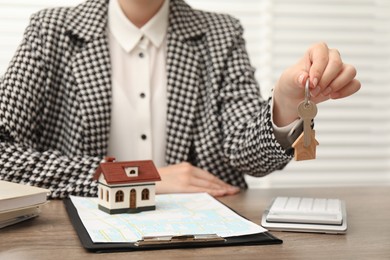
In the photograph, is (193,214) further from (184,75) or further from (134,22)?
(134,22)

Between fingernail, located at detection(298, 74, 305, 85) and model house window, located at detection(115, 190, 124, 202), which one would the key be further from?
model house window, located at detection(115, 190, 124, 202)

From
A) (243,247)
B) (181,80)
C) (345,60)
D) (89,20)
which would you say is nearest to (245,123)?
(181,80)

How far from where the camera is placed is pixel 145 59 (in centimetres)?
146

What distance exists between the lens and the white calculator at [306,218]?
882 mm

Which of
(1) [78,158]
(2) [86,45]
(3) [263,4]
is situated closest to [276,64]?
(3) [263,4]

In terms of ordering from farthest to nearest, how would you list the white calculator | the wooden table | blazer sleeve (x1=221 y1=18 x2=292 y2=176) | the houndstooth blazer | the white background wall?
the white background wall < the houndstooth blazer < blazer sleeve (x1=221 y1=18 x2=292 y2=176) < the white calculator < the wooden table

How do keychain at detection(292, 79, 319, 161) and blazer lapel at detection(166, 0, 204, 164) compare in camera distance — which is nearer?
keychain at detection(292, 79, 319, 161)

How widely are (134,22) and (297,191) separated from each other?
1.86 ft

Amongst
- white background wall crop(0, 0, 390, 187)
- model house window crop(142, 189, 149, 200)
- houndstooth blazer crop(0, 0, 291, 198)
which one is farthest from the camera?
white background wall crop(0, 0, 390, 187)

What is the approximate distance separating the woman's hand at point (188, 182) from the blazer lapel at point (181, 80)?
166mm

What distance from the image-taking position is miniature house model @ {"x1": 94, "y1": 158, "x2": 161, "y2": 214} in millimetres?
966

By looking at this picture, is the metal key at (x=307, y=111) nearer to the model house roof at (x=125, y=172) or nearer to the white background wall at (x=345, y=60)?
the model house roof at (x=125, y=172)

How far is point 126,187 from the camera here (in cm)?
98

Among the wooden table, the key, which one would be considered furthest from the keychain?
the wooden table
